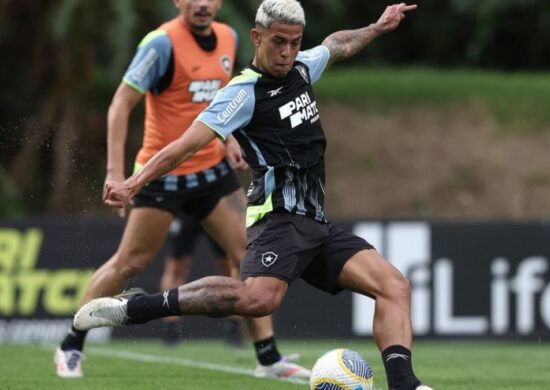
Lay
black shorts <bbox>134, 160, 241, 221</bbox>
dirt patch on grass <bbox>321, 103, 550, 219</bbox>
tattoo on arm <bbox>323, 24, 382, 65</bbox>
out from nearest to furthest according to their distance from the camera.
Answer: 1. tattoo on arm <bbox>323, 24, 382, 65</bbox>
2. black shorts <bbox>134, 160, 241, 221</bbox>
3. dirt patch on grass <bbox>321, 103, 550, 219</bbox>

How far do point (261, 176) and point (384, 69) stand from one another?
18.5m

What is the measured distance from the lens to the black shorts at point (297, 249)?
734 cm

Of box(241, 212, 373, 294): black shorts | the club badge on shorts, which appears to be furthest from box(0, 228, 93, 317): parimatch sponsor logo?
the club badge on shorts

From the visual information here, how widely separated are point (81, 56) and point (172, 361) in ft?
35.5

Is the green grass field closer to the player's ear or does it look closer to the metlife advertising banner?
the metlife advertising banner

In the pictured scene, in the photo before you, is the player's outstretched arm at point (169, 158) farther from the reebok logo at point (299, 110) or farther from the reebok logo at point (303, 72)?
the reebok logo at point (303, 72)

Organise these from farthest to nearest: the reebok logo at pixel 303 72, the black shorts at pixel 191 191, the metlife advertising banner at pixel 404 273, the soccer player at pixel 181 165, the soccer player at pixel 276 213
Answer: the metlife advertising banner at pixel 404 273
the black shorts at pixel 191 191
the soccer player at pixel 181 165
the reebok logo at pixel 303 72
the soccer player at pixel 276 213

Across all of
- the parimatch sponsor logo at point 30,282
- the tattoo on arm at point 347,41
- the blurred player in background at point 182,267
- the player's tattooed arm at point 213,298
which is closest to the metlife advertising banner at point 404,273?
the parimatch sponsor logo at point 30,282

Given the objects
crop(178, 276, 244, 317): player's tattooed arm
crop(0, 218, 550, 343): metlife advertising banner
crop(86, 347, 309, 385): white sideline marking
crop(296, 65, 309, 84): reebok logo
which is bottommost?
crop(0, 218, 550, 343): metlife advertising banner

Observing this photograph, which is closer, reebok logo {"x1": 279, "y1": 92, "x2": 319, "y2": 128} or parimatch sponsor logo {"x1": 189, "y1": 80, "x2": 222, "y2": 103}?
reebok logo {"x1": 279, "y1": 92, "x2": 319, "y2": 128}

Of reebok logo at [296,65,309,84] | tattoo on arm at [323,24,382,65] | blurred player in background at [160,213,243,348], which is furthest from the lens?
blurred player in background at [160,213,243,348]

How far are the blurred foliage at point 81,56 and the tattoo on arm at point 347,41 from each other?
30.8 feet

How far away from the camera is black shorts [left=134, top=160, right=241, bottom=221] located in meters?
9.23

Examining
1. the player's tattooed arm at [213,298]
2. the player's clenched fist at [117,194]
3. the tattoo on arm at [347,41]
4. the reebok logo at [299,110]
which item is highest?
the tattoo on arm at [347,41]
